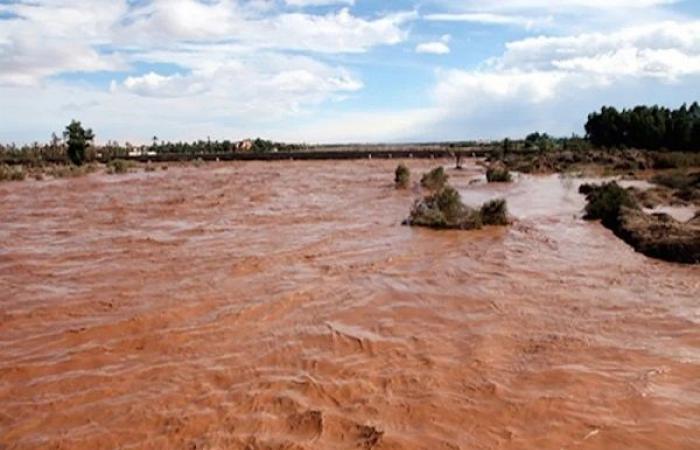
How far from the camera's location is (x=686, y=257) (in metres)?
12.6

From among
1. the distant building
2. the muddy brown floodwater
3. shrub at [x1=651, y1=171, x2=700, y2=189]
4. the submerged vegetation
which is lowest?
the muddy brown floodwater

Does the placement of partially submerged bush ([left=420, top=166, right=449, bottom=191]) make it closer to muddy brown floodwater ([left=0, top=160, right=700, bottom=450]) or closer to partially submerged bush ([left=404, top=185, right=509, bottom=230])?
partially submerged bush ([left=404, top=185, right=509, bottom=230])

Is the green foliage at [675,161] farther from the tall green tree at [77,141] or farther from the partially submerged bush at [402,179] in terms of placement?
the tall green tree at [77,141]

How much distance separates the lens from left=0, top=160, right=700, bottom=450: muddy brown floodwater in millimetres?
5445

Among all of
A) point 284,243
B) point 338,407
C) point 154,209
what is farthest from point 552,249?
point 154,209

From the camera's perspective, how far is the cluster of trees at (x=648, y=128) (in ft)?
188

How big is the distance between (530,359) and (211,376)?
12.3 ft

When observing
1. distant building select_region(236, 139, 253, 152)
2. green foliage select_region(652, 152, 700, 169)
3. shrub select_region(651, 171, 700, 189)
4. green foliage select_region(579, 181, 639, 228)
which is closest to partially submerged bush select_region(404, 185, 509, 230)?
green foliage select_region(579, 181, 639, 228)

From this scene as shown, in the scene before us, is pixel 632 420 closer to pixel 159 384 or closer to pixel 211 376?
pixel 211 376

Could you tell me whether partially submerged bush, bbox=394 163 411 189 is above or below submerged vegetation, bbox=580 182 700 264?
above

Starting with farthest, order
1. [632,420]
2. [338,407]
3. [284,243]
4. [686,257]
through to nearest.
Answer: [284,243] → [686,257] → [338,407] → [632,420]

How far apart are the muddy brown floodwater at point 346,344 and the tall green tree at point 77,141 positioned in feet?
180

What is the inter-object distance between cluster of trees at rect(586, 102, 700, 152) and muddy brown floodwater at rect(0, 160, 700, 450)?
50579mm

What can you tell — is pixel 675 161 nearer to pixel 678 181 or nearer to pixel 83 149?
pixel 678 181
